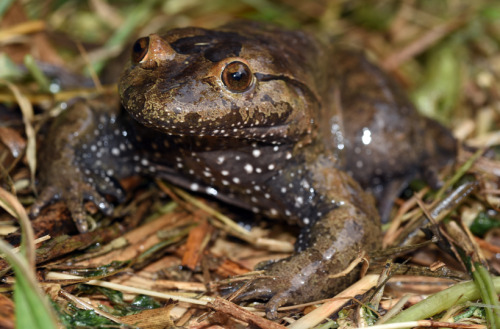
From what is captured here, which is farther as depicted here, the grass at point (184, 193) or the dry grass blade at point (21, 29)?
the dry grass blade at point (21, 29)

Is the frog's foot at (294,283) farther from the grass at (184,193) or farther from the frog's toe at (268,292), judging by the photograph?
the grass at (184,193)

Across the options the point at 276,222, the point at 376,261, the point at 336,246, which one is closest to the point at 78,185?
the point at 276,222

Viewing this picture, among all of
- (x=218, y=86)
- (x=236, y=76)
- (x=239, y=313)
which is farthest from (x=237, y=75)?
(x=239, y=313)

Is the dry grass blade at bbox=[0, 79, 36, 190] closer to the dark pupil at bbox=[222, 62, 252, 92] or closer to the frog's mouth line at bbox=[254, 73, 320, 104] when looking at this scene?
the dark pupil at bbox=[222, 62, 252, 92]

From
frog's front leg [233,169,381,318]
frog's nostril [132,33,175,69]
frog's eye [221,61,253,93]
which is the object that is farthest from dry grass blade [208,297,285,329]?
frog's nostril [132,33,175,69]

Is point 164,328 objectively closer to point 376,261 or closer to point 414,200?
point 376,261

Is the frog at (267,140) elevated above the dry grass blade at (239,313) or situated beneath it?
elevated above

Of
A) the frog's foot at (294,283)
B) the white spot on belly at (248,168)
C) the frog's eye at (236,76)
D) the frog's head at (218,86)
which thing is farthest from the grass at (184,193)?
the frog's eye at (236,76)

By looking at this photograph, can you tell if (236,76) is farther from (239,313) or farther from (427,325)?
(427,325)
